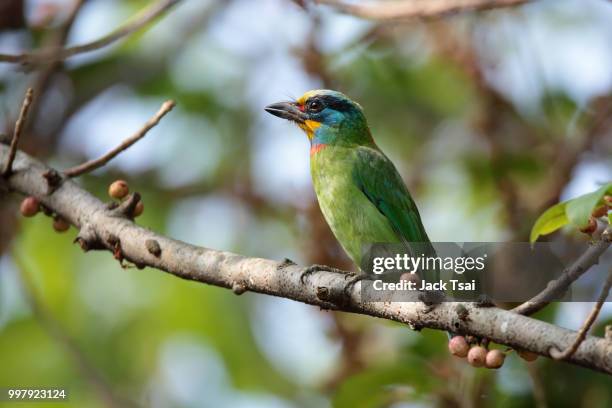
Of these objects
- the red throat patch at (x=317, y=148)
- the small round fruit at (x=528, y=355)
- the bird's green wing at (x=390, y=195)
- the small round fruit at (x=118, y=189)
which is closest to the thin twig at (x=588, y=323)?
the small round fruit at (x=528, y=355)

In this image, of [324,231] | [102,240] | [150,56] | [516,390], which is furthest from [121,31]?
[150,56]

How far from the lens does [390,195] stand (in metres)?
4.04

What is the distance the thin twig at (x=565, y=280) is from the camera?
80.9 inches

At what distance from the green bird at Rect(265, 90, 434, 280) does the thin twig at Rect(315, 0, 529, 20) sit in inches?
28.2

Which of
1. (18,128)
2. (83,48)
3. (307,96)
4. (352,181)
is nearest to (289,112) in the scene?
(307,96)

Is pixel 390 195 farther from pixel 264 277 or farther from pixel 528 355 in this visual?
pixel 528 355

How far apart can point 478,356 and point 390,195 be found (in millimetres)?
1942

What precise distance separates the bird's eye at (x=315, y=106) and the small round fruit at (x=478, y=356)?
102 inches

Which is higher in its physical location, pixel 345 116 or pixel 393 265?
pixel 345 116

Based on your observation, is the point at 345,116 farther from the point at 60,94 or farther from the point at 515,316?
the point at 515,316

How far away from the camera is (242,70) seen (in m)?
7.15

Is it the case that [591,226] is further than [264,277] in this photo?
No

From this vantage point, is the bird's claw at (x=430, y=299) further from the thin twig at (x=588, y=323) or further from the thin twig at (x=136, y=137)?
the thin twig at (x=136, y=137)

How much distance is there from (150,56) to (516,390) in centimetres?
380
